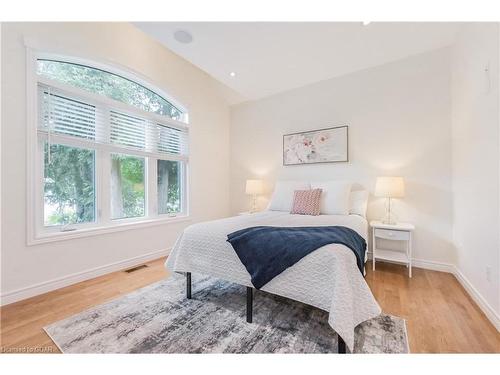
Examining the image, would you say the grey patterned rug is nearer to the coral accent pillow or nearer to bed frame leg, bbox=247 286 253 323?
bed frame leg, bbox=247 286 253 323

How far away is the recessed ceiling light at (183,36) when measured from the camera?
2479 millimetres

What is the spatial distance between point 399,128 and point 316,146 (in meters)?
1.08

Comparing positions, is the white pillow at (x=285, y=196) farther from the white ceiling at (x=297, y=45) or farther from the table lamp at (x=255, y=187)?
the white ceiling at (x=297, y=45)

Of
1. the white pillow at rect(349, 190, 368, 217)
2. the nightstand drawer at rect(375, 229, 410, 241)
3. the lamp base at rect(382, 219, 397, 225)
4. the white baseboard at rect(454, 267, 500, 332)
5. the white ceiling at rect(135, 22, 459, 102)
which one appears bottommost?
the white baseboard at rect(454, 267, 500, 332)

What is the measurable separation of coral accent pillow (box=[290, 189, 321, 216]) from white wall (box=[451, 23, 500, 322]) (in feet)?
4.73

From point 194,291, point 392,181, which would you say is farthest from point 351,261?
point 392,181

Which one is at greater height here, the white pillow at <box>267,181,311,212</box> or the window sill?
the white pillow at <box>267,181,311,212</box>

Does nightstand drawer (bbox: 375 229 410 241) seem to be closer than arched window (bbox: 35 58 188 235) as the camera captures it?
No

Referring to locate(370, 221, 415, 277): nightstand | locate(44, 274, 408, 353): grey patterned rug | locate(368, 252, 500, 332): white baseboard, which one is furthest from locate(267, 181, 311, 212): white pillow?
locate(44, 274, 408, 353): grey patterned rug

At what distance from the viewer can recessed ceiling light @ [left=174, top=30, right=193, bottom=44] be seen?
2479mm

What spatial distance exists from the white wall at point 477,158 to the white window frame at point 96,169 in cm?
349

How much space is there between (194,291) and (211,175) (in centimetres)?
236

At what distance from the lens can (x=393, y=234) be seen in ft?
8.44

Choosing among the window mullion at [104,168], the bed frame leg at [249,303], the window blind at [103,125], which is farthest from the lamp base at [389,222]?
the window mullion at [104,168]
